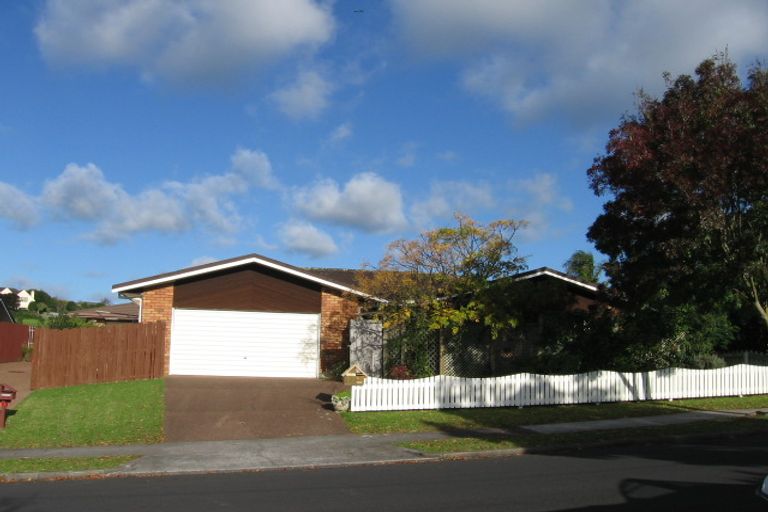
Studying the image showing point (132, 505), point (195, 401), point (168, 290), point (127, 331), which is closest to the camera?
point (132, 505)

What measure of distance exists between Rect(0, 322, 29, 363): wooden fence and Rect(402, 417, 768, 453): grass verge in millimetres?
25876

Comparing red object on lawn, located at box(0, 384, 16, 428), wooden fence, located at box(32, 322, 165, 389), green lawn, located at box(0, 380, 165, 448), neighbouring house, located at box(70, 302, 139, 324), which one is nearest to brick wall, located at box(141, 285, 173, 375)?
wooden fence, located at box(32, 322, 165, 389)

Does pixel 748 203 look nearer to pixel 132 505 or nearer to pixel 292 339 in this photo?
pixel 132 505

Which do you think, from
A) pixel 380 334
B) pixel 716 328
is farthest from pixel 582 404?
pixel 716 328

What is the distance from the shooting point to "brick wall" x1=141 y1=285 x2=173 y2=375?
21.9 m

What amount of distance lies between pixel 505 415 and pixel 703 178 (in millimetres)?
6925

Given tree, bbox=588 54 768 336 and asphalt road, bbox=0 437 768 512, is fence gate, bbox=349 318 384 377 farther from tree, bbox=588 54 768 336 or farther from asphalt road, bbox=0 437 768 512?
asphalt road, bbox=0 437 768 512

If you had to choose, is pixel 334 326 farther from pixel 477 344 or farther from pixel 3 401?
pixel 3 401

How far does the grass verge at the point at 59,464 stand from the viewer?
10.8 metres

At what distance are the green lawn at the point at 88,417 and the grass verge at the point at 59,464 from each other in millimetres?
1565

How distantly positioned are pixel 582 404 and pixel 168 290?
12853mm

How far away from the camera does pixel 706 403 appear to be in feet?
59.2

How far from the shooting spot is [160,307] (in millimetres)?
22062

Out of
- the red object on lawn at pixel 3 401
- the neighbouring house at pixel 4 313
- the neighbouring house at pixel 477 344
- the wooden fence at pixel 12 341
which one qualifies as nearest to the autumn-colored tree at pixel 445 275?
the neighbouring house at pixel 477 344
